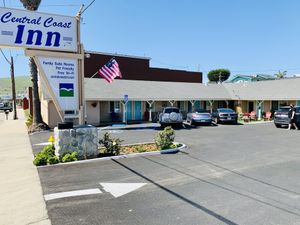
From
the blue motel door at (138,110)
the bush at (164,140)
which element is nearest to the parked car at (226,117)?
the blue motel door at (138,110)

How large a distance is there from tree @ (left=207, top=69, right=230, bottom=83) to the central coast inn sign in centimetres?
6701

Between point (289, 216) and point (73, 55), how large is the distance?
31.6 ft

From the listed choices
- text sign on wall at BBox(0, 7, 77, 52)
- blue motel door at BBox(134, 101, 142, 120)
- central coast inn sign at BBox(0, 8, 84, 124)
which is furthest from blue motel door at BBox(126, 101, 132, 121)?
text sign on wall at BBox(0, 7, 77, 52)

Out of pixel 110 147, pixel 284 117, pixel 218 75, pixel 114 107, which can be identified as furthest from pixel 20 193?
pixel 218 75

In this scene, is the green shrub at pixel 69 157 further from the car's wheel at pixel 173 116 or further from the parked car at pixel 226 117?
the parked car at pixel 226 117

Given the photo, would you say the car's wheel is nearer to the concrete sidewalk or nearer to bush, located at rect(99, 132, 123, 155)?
bush, located at rect(99, 132, 123, 155)

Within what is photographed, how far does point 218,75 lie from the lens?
7719cm

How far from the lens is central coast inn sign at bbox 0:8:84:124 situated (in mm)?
10391

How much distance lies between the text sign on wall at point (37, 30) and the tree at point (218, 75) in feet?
220

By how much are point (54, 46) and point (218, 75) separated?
232ft

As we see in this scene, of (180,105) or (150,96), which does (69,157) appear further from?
(180,105)

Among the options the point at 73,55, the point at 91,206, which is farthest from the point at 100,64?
the point at 91,206

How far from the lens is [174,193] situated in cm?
652

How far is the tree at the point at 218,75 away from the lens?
76188 millimetres
